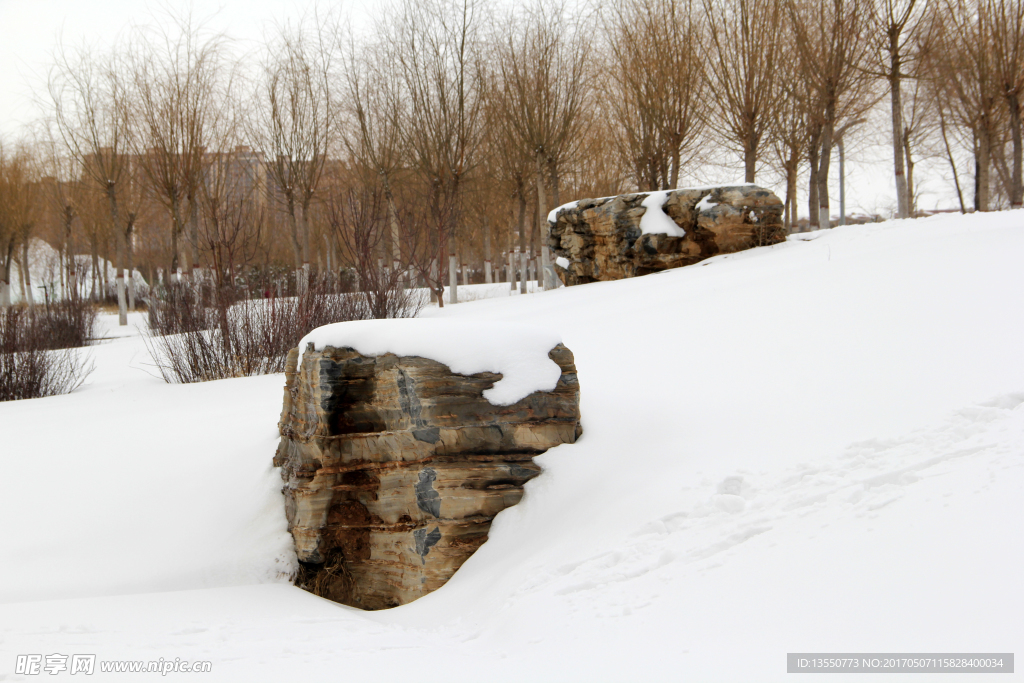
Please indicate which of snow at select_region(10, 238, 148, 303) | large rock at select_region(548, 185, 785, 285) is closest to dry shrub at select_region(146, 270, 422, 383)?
large rock at select_region(548, 185, 785, 285)

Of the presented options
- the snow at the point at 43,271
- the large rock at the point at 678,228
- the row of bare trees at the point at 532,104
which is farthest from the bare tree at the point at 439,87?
the snow at the point at 43,271

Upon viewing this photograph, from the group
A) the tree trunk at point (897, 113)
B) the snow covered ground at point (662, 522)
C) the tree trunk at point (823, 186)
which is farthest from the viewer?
the tree trunk at point (823, 186)

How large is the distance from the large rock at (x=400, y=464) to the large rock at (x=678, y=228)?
18.3 feet

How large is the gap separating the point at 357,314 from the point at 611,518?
5656mm

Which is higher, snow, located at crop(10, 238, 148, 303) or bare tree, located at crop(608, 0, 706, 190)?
bare tree, located at crop(608, 0, 706, 190)

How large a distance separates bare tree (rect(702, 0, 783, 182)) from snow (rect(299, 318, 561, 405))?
1082 centimetres

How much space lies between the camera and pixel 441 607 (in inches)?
99.0

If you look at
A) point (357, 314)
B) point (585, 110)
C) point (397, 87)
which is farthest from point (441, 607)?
point (585, 110)

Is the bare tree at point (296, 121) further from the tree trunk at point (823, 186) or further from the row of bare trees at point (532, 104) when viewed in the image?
the tree trunk at point (823, 186)

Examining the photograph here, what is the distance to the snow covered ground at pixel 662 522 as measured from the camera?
1747 millimetres

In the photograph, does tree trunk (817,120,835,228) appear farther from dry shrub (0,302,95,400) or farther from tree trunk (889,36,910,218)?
dry shrub (0,302,95,400)

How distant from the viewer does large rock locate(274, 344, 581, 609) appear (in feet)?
9.23

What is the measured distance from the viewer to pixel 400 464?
2898 mm

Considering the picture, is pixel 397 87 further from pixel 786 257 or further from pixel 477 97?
pixel 786 257
